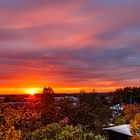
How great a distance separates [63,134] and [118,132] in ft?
33.8

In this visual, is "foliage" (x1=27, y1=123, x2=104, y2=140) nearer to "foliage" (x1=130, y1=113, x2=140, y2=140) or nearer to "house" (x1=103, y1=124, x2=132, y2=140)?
"foliage" (x1=130, y1=113, x2=140, y2=140)

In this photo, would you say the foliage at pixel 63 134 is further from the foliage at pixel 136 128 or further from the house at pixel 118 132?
the house at pixel 118 132

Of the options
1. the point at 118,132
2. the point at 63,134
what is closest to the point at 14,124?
the point at 118,132

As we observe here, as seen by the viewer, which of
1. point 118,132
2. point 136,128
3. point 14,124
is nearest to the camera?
point 136,128

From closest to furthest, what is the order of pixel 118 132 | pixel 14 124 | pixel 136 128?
1. pixel 136 128
2. pixel 14 124
3. pixel 118 132

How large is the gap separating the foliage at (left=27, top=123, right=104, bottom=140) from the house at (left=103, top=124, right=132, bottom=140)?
27.9 feet

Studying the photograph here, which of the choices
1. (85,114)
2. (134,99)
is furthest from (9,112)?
(134,99)

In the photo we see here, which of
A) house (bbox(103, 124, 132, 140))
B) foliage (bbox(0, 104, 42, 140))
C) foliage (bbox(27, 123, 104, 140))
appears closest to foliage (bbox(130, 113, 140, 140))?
foliage (bbox(27, 123, 104, 140))

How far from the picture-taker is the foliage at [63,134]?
656 inches

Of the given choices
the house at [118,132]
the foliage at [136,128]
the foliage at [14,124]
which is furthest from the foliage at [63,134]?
the house at [118,132]

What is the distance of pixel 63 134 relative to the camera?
54.6 feet

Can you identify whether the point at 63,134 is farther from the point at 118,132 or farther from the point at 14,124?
the point at 118,132

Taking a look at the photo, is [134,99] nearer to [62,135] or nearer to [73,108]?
[73,108]

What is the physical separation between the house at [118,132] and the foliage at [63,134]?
27.9 ft
